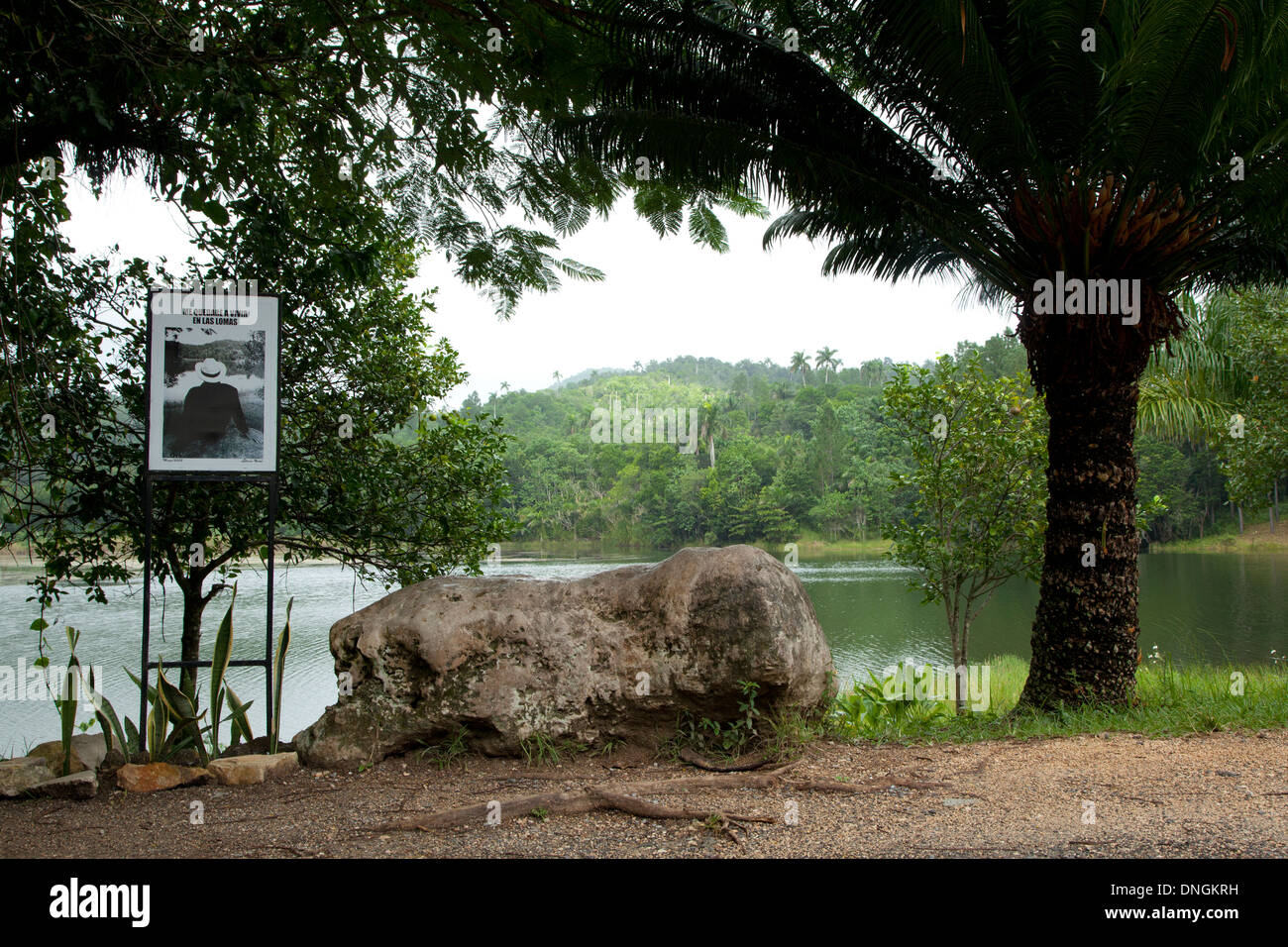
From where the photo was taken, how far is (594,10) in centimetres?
517

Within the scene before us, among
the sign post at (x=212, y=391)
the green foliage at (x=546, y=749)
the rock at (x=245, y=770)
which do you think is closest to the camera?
the rock at (x=245, y=770)

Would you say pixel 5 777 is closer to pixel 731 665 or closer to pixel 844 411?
pixel 731 665

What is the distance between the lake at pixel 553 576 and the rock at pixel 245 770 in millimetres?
3824

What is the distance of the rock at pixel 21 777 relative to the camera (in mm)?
4281

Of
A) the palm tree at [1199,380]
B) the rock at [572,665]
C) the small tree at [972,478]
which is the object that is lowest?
the rock at [572,665]

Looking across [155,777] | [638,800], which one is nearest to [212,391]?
[155,777]

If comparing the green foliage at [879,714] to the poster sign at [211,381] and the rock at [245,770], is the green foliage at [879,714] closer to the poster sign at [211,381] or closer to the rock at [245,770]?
the rock at [245,770]

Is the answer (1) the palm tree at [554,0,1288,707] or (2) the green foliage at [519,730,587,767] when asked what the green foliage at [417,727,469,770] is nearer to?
(2) the green foliage at [519,730,587,767]

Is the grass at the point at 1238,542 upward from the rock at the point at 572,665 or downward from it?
downward

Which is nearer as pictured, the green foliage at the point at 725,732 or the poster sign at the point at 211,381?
the green foliage at the point at 725,732

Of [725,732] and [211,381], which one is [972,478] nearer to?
[725,732]

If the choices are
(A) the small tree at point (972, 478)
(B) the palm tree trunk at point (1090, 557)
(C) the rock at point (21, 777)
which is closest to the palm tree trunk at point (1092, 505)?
(B) the palm tree trunk at point (1090, 557)

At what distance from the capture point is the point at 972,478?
9367 millimetres

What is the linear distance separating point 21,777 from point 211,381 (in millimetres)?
2233
